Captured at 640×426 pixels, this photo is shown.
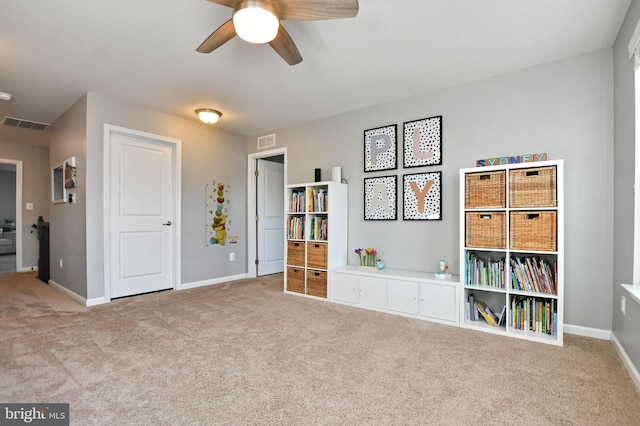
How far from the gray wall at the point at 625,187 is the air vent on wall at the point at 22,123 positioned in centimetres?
658

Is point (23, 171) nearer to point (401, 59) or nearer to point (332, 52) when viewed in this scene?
point (332, 52)

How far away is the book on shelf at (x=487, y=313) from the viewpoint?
2834 millimetres

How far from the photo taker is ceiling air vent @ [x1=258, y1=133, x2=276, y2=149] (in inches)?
197

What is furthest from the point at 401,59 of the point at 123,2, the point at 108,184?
the point at 108,184

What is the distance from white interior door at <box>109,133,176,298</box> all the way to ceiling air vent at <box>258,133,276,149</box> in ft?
4.30

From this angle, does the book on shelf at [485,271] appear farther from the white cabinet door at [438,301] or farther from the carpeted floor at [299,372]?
the carpeted floor at [299,372]

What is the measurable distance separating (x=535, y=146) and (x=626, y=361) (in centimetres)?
174

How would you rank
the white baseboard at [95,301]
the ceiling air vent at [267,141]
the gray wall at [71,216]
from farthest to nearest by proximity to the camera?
the ceiling air vent at [267,141] → the gray wall at [71,216] → the white baseboard at [95,301]

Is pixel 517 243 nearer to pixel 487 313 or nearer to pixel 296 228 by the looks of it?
pixel 487 313

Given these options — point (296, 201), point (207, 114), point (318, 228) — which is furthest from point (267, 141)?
point (318, 228)

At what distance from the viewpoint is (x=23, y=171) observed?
5902 mm

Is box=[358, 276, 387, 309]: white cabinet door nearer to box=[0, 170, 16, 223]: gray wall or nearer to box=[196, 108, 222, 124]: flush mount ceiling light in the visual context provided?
box=[196, 108, 222, 124]: flush mount ceiling light

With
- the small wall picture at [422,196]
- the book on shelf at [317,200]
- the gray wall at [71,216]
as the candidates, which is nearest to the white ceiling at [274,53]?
the gray wall at [71,216]

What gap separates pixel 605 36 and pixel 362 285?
2907 millimetres
